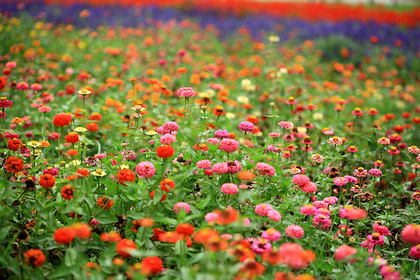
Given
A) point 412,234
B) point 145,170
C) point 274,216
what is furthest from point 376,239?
point 145,170

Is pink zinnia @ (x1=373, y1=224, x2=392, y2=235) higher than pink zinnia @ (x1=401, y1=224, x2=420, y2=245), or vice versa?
pink zinnia @ (x1=401, y1=224, x2=420, y2=245)

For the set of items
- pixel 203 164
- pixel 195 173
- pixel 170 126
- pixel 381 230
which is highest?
pixel 170 126

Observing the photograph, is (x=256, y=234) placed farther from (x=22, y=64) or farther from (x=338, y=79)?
(x=338, y=79)

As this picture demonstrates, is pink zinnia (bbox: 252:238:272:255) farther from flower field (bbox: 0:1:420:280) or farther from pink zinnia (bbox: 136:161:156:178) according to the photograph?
pink zinnia (bbox: 136:161:156:178)

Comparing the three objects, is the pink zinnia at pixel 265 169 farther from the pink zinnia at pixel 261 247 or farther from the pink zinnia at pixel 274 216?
the pink zinnia at pixel 261 247

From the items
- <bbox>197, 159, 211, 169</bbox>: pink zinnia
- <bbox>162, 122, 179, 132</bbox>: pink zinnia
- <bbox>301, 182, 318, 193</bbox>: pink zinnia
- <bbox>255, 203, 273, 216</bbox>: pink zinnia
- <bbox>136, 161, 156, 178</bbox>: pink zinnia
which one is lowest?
<bbox>255, 203, 273, 216</bbox>: pink zinnia

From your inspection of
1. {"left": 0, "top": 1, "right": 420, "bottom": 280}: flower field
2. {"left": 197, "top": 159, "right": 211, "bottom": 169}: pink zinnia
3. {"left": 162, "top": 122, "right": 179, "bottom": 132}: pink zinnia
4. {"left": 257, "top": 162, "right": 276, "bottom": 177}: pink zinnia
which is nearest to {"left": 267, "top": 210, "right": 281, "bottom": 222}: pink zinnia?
{"left": 0, "top": 1, "right": 420, "bottom": 280}: flower field

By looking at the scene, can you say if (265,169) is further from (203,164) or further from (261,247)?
(261,247)

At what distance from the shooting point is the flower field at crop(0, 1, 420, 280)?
5.00 feet

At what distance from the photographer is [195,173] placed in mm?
2045

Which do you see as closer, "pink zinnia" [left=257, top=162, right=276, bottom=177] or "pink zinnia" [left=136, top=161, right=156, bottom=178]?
"pink zinnia" [left=136, top=161, right=156, bottom=178]

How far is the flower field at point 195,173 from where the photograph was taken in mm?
1525

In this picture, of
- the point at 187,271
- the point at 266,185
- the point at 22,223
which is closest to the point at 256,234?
the point at 266,185

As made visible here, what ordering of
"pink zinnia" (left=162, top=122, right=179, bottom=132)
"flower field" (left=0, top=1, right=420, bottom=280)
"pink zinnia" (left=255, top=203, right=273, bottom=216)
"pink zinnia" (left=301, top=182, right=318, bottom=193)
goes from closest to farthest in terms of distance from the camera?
"flower field" (left=0, top=1, right=420, bottom=280), "pink zinnia" (left=255, top=203, right=273, bottom=216), "pink zinnia" (left=301, top=182, right=318, bottom=193), "pink zinnia" (left=162, top=122, right=179, bottom=132)
